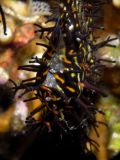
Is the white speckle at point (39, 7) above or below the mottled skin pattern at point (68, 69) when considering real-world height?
above

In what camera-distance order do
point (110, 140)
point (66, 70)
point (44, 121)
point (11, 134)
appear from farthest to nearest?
point (110, 140), point (11, 134), point (44, 121), point (66, 70)

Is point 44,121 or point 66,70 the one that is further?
point 44,121

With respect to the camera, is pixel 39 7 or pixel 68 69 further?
pixel 39 7

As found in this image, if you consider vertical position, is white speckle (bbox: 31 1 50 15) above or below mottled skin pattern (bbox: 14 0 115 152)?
above

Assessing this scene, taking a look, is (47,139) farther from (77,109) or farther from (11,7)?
(11,7)

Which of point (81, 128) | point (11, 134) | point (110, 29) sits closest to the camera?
point (81, 128)

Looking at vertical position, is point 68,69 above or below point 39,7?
below

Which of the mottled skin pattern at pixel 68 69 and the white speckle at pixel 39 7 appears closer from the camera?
the mottled skin pattern at pixel 68 69

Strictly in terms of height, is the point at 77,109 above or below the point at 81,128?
above

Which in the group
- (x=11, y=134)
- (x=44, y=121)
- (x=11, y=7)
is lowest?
(x=11, y=134)

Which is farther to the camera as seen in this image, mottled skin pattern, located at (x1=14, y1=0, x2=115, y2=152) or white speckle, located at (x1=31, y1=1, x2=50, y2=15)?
white speckle, located at (x1=31, y1=1, x2=50, y2=15)

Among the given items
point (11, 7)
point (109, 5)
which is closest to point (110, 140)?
point (109, 5)
